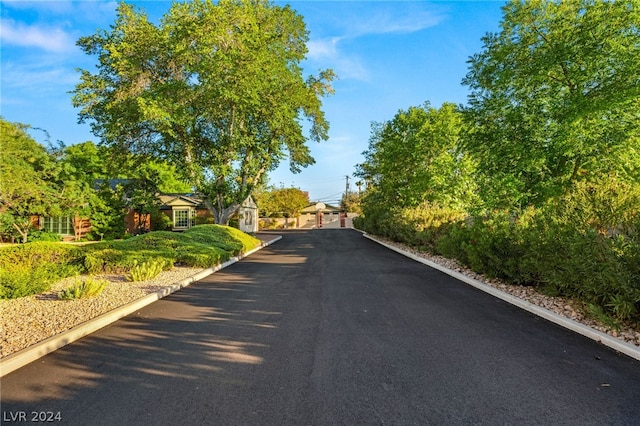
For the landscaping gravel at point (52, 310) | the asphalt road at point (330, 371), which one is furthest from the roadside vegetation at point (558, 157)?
the landscaping gravel at point (52, 310)

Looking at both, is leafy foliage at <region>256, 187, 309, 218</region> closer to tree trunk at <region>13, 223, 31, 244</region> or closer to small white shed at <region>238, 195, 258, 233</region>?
small white shed at <region>238, 195, 258, 233</region>

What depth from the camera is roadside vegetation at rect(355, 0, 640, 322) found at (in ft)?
18.4

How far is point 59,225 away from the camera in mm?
26328

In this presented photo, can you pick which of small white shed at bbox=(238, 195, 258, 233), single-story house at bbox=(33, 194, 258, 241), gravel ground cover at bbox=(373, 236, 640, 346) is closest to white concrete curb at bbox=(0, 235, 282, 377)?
gravel ground cover at bbox=(373, 236, 640, 346)

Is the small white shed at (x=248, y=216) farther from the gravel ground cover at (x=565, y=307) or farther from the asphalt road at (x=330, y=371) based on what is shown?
the asphalt road at (x=330, y=371)

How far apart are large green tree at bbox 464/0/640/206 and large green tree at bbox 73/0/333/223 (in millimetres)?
12117

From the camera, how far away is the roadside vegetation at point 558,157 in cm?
559

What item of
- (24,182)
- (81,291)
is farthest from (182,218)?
(81,291)

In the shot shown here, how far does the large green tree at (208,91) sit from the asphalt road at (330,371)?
1587cm

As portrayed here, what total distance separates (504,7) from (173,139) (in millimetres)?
19311

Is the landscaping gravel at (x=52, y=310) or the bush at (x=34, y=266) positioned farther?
the bush at (x=34, y=266)

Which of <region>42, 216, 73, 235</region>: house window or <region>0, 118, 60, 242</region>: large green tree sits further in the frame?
<region>42, 216, 73, 235</region>: house window

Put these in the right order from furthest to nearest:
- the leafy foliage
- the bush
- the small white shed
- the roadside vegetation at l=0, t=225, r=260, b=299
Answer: the leafy foliage
the small white shed
the roadside vegetation at l=0, t=225, r=260, b=299
the bush

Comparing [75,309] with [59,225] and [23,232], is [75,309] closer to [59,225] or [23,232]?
[23,232]
